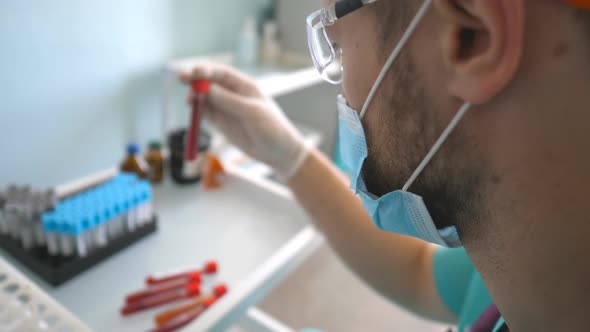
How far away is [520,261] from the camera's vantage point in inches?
15.0

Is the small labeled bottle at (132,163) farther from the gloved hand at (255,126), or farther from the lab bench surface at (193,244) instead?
the gloved hand at (255,126)

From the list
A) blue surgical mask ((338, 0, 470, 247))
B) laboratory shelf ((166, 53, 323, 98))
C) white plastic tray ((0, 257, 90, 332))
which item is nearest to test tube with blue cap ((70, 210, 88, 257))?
white plastic tray ((0, 257, 90, 332))

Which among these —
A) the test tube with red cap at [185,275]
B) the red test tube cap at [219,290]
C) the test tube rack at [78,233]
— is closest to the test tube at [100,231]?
the test tube rack at [78,233]

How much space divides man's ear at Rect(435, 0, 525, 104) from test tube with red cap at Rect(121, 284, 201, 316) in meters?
0.53

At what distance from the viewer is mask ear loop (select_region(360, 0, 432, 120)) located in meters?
0.34

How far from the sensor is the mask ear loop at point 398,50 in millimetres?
342

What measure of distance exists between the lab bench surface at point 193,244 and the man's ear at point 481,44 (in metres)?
0.48

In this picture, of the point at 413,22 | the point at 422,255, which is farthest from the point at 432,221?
the point at 422,255

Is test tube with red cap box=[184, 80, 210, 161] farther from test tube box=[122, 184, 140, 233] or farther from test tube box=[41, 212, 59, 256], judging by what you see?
test tube box=[41, 212, 59, 256]

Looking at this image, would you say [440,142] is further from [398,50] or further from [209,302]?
[209,302]

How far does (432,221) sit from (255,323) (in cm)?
80

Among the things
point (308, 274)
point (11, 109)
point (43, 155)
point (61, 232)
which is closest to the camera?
point (61, 232)

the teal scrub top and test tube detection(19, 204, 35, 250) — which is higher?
test tube detection(19, 204, 35, 250)

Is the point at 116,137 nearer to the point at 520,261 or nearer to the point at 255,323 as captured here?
the point at 255,323
